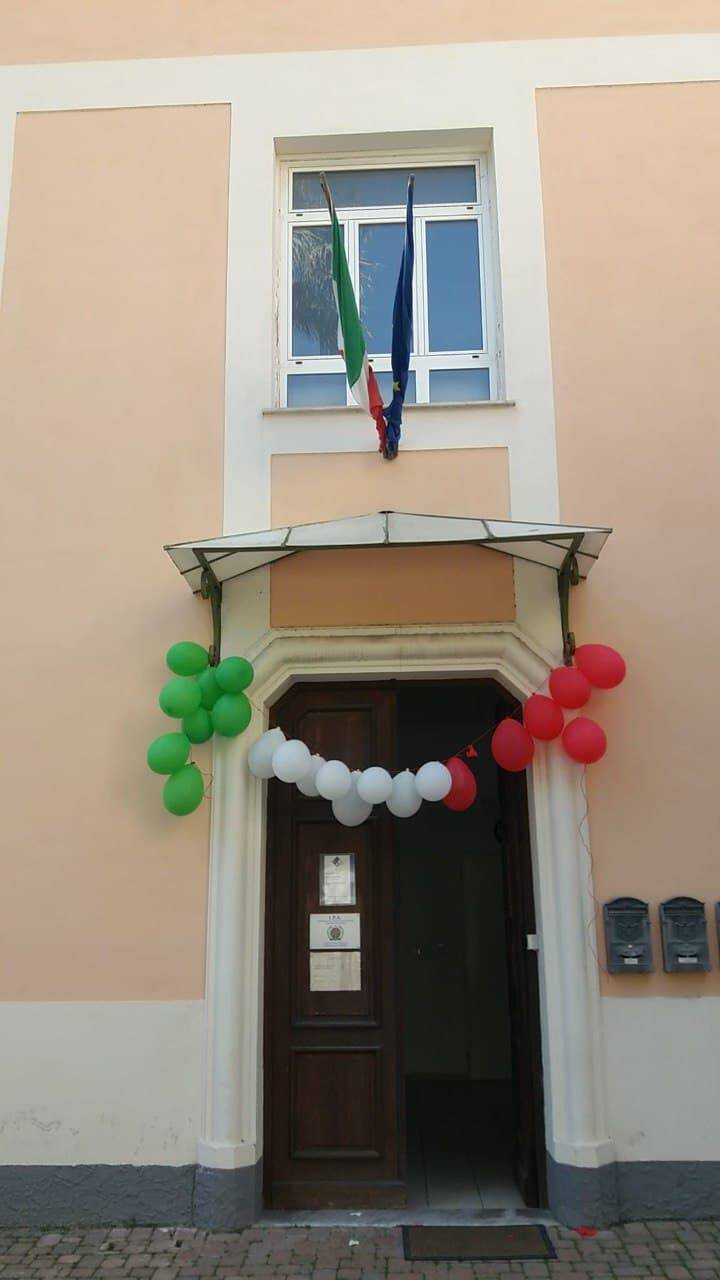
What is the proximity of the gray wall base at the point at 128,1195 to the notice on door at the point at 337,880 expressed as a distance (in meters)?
1.39

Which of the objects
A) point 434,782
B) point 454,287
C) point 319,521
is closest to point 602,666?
point 434,782

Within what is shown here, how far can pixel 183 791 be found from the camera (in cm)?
504

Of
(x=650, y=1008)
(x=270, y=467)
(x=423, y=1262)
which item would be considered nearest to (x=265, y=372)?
(x=270, y=467)

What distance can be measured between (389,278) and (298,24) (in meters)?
1.72

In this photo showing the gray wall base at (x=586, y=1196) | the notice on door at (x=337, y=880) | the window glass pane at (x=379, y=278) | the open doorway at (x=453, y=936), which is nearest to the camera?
the gray wall base at (x=586, y=1196)

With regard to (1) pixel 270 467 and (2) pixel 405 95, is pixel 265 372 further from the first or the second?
(2) pixel 405 95

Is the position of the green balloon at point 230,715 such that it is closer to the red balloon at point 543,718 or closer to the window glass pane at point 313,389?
the red balloon at point 543,718

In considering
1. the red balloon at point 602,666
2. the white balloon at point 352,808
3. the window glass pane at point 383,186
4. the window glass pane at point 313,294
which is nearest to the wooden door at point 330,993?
the white balloon at point 352,808

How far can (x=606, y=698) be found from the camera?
5297mm

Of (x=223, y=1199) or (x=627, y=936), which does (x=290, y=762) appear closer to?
(x=627, y=936)

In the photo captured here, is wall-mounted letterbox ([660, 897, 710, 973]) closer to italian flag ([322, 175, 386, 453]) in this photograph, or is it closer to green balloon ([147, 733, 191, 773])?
green balloon ([147, 733, 191, 773])

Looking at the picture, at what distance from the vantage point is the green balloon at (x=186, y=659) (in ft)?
16.7

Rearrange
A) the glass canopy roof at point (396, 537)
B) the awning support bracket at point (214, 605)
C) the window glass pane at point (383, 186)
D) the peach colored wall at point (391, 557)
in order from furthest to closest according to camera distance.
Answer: the window glass pane at point (383, 186), the peach colored wall at point (391, 557), the awning support bracket at point (214, 605), the glass canopy roof at point (396, 537)

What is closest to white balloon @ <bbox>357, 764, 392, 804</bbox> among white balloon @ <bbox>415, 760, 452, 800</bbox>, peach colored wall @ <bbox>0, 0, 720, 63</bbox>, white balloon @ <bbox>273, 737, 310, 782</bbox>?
white balloon @ <bbox>415, 760, 452, 800</bbox>
